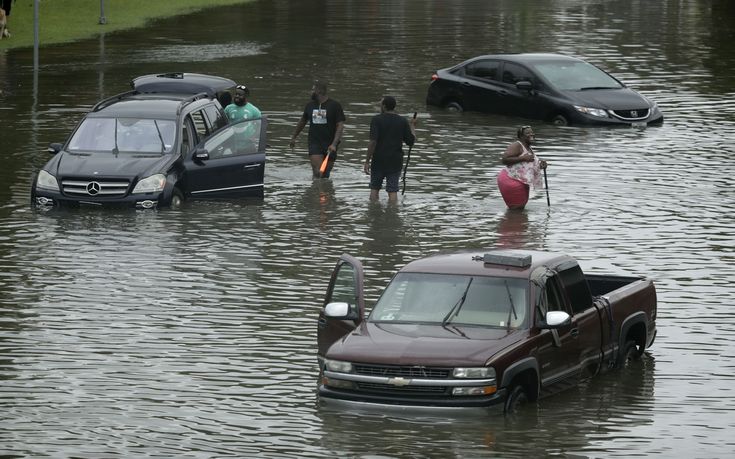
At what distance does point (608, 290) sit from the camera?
604 inches

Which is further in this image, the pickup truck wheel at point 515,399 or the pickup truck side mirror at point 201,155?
the pickup truck side mirror at point 201,155

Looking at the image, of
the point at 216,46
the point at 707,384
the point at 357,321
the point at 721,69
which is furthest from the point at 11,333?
the point at 216,46

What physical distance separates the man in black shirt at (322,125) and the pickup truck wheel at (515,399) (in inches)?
478

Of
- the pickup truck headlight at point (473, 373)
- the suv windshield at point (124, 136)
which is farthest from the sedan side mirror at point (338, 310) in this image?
the suv windshield at point (124, 136)

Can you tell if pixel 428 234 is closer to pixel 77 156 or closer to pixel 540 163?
pixel 540 163

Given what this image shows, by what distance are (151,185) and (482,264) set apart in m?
10.1

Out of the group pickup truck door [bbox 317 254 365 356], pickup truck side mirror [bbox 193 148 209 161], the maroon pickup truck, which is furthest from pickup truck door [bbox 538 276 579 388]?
pickup truck side mirror [bbox 193 148 209 161]

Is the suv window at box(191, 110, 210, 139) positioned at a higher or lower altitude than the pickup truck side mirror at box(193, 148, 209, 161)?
higher

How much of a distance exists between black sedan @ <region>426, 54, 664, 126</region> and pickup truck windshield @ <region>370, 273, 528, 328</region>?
18.0m

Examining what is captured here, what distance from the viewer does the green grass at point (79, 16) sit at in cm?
4938

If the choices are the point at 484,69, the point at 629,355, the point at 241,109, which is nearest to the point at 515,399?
the point at 629,355

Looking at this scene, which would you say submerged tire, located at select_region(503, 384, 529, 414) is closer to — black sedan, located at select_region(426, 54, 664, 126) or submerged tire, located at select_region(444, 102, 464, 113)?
black sedan, located at select_region(426, 54, 664, 126)

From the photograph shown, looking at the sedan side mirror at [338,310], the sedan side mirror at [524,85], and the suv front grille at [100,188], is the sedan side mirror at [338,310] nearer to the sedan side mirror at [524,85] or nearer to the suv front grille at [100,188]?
the suv front grille at [100,188]

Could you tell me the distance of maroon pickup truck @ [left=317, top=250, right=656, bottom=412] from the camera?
490 inches
